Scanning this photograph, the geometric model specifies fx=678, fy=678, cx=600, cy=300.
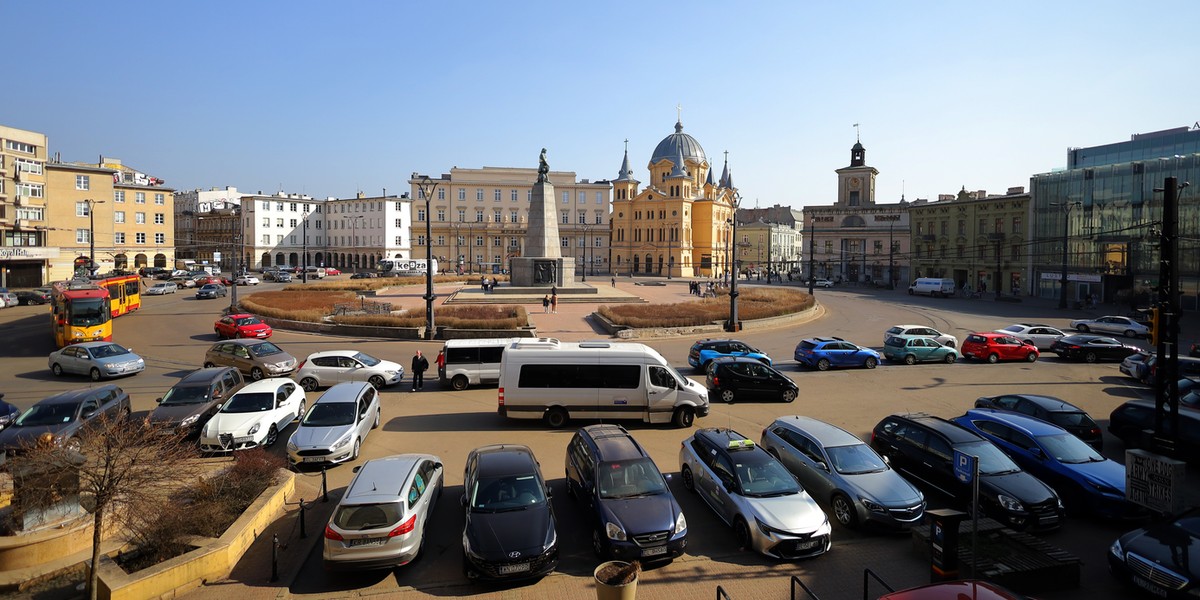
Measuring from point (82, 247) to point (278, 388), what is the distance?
222 feet

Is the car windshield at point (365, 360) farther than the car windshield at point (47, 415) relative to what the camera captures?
Yes

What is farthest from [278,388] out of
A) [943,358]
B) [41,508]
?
[943,358]

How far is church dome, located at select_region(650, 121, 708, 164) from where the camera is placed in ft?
319

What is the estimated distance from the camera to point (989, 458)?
439 inches

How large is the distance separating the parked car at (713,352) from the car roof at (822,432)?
10404mm

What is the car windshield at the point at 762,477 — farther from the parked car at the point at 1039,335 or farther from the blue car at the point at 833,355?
the parked car at the point at 1039,335

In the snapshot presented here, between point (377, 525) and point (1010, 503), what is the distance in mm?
9140

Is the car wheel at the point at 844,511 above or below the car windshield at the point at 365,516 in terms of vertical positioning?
below

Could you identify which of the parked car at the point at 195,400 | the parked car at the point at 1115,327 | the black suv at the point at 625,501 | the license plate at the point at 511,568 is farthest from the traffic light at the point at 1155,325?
the parked car at the point at 1115,327

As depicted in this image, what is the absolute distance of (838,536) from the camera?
1011 centimetres

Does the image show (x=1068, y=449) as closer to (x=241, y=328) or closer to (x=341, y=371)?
(x=341, y=371)

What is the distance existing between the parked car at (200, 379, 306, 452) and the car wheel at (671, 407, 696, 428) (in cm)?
894

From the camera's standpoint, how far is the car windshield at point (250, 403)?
570 inches

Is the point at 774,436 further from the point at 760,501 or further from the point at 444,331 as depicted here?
the point at 444,331
